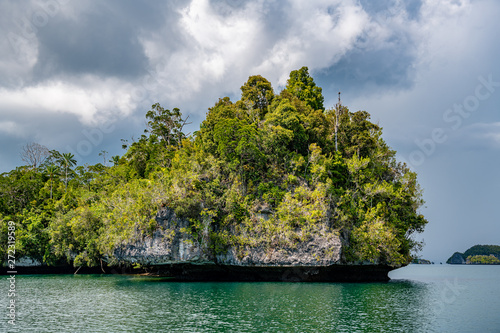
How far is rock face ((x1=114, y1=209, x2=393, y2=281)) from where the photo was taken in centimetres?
3381

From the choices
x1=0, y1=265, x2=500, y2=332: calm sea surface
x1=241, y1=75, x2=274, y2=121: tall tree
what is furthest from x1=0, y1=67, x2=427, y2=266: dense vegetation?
x1=0, y1=265, x2=500, y2=332: calm sea surface

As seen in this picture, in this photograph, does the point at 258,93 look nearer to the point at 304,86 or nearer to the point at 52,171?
the point at 304,86

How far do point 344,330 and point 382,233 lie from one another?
811 inches

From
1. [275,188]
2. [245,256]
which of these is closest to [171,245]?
[245,256]

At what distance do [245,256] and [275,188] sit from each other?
23.2 ft

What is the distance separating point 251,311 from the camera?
20438mm

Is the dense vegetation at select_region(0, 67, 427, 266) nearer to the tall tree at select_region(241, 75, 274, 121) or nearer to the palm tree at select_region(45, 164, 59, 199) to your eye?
the tall tree at select_region(241, 75, 274, 121)

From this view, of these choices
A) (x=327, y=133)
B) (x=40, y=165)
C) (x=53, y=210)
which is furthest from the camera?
(x=40, y=165)

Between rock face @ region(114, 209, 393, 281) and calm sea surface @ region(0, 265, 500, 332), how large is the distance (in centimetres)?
460

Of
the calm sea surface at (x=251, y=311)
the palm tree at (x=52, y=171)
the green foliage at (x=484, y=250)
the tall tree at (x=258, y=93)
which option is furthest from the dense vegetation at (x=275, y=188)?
the green foliage at (x=484, y=250)

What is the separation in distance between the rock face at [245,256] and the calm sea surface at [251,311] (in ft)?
15.1

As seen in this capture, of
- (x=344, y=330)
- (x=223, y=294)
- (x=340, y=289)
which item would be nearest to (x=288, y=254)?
(x=340, y=289)

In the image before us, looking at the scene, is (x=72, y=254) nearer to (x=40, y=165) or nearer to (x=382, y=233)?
(x=40, y=165)

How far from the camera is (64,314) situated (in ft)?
65.5
